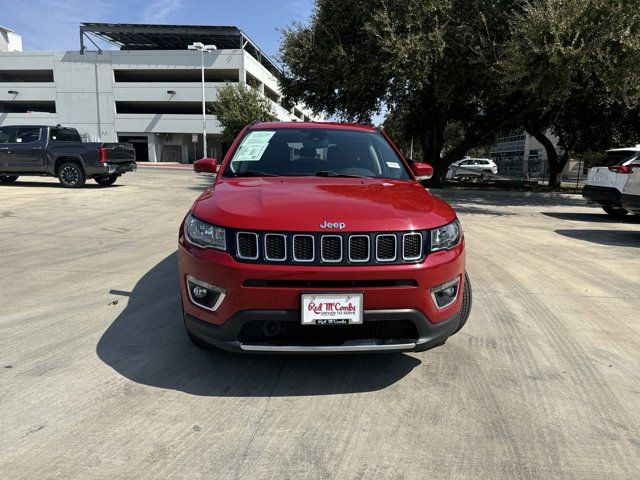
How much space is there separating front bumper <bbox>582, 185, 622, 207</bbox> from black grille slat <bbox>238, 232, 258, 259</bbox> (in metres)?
10.5

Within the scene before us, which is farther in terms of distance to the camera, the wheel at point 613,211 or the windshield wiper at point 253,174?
the wheel at point 613,211

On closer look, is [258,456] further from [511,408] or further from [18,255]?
[18,255]

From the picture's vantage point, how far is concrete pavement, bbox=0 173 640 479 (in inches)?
88.1

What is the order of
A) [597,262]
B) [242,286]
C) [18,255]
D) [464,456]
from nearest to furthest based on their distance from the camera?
1. [464,456]
2. [242,286]
3. [18,255]
4. [597,262]

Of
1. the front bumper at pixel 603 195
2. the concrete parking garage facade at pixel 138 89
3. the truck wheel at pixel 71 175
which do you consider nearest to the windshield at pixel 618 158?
the front bumper at pixel 603 195

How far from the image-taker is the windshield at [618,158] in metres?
10.3

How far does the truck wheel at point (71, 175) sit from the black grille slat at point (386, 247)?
564 inches

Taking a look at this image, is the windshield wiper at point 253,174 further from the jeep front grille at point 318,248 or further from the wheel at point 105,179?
the wheel at point 105,179

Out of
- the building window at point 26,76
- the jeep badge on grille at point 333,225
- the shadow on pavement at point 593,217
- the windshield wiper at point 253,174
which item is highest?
the building window at point 26,76

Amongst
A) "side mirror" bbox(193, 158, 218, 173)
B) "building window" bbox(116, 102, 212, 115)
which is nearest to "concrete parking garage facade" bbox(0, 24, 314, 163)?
"building window" bbox(116, 102, 212, 115)

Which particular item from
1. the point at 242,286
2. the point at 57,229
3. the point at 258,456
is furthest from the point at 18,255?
the point at 258,456

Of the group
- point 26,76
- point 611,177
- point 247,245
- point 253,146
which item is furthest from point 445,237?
point 26,76

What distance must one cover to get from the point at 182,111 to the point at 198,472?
5397 cm

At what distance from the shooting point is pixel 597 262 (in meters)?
6.64
